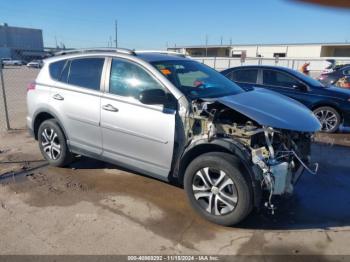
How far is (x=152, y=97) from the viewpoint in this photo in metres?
3.85

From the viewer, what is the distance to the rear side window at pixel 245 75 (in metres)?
8.62

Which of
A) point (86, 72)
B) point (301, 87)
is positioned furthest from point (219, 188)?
point (301, 87)

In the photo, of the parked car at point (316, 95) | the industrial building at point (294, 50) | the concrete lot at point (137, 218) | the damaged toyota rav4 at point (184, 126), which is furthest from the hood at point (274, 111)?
the industrial building at point (294, 50)

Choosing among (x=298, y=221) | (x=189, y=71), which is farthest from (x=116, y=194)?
(x=298, y=221)

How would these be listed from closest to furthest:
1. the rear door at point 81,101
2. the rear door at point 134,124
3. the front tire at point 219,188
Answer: the front tire at point 219,188 → the rear door at point 134,124 → the rear door at point 81,101

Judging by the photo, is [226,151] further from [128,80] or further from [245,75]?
[245,75]

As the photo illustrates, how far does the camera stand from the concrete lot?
3.36 metres

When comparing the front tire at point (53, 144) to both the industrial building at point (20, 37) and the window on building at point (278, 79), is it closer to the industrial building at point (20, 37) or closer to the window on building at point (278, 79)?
the window on building at point (278, 79)

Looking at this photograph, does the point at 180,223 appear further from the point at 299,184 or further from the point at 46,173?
the point at 46,173

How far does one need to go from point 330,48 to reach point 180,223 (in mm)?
55621

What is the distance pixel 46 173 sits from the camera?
5289 millimetres

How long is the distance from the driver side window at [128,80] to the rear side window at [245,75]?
4.91 meters

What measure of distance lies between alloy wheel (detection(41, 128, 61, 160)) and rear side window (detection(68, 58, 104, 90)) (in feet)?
3.02

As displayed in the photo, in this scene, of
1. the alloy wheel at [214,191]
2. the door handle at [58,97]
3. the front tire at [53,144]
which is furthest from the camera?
the front tire at [53,144]
